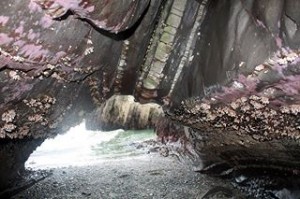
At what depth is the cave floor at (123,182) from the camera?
4.77 m

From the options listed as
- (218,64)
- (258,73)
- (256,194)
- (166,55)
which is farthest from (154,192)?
(258,73)

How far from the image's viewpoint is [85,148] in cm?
930

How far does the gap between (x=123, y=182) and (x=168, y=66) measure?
2.16m

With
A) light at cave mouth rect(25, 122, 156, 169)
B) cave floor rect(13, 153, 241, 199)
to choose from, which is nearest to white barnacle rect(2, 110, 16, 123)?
cave floor rect(13, 153, 241, 199)

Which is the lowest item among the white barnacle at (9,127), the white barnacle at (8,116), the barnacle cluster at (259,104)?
the white barnacle at (9,127)

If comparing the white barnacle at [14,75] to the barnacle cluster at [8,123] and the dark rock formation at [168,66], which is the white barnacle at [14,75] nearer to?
the dark rock formation at [168,66]

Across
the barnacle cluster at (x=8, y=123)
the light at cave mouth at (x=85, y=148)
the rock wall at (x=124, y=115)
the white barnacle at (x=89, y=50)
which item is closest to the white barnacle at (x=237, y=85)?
the white barnacle at (x=89, y=50)

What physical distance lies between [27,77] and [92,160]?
4.42 m

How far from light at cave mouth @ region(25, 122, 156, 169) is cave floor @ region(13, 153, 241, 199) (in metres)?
0.84

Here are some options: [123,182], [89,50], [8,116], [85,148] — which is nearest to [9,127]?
[8,116]

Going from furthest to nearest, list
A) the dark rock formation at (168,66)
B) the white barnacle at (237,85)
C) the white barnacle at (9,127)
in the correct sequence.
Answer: the white barnacle at (9,127)
the white barnacle at (237,85)
the dark rock formation at (168,66)

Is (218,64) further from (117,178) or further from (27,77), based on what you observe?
(117,178)

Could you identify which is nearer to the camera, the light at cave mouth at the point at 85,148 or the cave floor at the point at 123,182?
the cave floor at the point at 123,182

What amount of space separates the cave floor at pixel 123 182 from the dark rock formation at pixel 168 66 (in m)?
0.89
